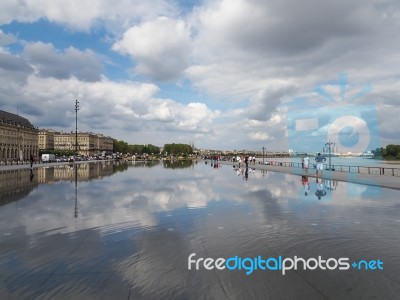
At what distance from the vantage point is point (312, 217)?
10.9 meters

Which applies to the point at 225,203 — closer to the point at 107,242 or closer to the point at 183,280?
the point at 107,242

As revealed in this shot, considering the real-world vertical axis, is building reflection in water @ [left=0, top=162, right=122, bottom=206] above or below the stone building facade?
below

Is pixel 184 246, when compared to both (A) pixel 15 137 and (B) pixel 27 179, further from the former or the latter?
(A) pixel 15 137

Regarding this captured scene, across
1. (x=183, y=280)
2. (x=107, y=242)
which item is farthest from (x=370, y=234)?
(x=107, y=242)

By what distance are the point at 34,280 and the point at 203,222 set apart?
5.26 meters

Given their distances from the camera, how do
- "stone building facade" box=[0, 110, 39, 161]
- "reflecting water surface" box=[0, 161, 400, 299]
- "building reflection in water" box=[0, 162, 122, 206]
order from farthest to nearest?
"stone building facade" box=[0, 110, 39, 161] → "building reflection in water" box=[0, 162, 122, 206] → "reflecting water surface" box=[0, 161, 400, 299]

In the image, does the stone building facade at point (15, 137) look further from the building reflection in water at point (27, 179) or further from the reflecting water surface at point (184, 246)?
the reflecting water surface at point (184, 246)

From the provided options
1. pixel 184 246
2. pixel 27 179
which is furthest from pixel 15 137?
pixel 184 246

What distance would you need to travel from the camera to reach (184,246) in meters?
7.42

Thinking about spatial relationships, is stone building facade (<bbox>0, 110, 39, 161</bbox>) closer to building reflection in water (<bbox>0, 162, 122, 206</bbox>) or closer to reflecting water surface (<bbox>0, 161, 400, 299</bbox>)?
building reflection in water (<bbox>0, 162, 122, 206</bbox>)

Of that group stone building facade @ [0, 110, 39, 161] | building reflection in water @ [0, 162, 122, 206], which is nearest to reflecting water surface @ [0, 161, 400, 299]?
building reflection in water @ [0, 162, 122, 206]

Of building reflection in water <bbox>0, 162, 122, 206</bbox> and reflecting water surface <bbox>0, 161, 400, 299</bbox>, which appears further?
building reflection in water <bbox>0, 162, 122, 206</bbox>

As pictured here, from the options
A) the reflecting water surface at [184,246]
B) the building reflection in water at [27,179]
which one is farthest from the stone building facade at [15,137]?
the reflecting water surface at [184,246]

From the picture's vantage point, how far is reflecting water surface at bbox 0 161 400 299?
5164 mm
